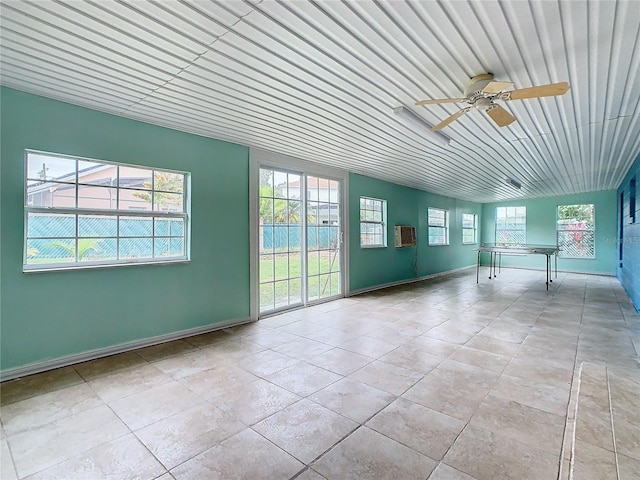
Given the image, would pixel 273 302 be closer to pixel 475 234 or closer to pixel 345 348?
pixel 345 348

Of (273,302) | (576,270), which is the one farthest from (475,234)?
(273,302)

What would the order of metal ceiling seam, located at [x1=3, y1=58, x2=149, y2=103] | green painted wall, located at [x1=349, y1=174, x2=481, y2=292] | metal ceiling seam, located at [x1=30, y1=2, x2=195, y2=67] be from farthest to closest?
green painted wall, located at [x1=349, y1=174, x2=481, y2=292] → metal ceiling seam, located at [x1=3, y1=58, x2=149, y2=103] → metal ceiling seam, located at [x1=30, y1=2, x2=195, y2=67]

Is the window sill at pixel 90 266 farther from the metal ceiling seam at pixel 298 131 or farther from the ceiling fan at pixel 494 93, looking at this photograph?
the ceiling fan at pixel 494 93

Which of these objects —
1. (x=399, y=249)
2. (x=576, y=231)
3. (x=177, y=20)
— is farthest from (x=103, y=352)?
(x=576, y=231)

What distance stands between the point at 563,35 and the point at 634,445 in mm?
2561

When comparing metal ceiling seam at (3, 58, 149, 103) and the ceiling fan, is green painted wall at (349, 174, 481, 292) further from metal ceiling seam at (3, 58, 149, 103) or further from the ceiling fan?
metal ceiling seam at (3, 58, 149, 103)

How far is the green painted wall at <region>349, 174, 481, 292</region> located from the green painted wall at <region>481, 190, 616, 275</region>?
6.08ft

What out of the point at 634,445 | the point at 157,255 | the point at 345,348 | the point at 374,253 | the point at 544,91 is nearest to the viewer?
the point at 634,445

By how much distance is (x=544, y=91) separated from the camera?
2234mm

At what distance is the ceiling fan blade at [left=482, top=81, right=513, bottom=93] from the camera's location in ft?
7.43

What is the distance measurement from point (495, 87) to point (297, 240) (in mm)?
3641

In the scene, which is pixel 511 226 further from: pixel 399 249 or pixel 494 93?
pixel 494 93

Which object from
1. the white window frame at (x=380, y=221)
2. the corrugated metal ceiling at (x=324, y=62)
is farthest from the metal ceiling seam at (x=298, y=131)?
the white window frame at (x=380, y=221)

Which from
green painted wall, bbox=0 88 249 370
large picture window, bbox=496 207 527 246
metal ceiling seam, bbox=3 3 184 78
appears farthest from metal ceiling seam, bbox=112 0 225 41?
large picture window, bbox=496 207 527 246
